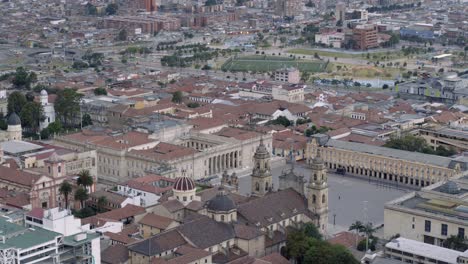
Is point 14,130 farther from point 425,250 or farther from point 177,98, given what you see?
point 425,250

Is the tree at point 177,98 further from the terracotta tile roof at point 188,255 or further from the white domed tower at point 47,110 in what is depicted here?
the terracotta tile roof at point 188,255

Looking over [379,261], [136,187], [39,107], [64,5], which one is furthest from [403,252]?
[64,5]

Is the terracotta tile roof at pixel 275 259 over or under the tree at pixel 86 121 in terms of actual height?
under

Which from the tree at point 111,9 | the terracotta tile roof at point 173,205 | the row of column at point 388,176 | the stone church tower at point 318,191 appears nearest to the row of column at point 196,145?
the row of column at point 388,176

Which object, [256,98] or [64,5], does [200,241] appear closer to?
[256,98]

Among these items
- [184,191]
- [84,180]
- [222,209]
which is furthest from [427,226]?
[84,180]

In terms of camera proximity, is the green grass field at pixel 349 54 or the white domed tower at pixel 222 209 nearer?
the white domed tower at pixel 222 209

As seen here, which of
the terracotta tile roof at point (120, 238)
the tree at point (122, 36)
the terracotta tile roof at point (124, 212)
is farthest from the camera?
the tree at point (122, 36)

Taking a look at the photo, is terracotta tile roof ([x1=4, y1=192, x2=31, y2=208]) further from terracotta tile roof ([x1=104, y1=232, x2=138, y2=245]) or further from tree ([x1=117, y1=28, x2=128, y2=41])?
tree ([x1=117, y1=28, x2=128, y2=41])
